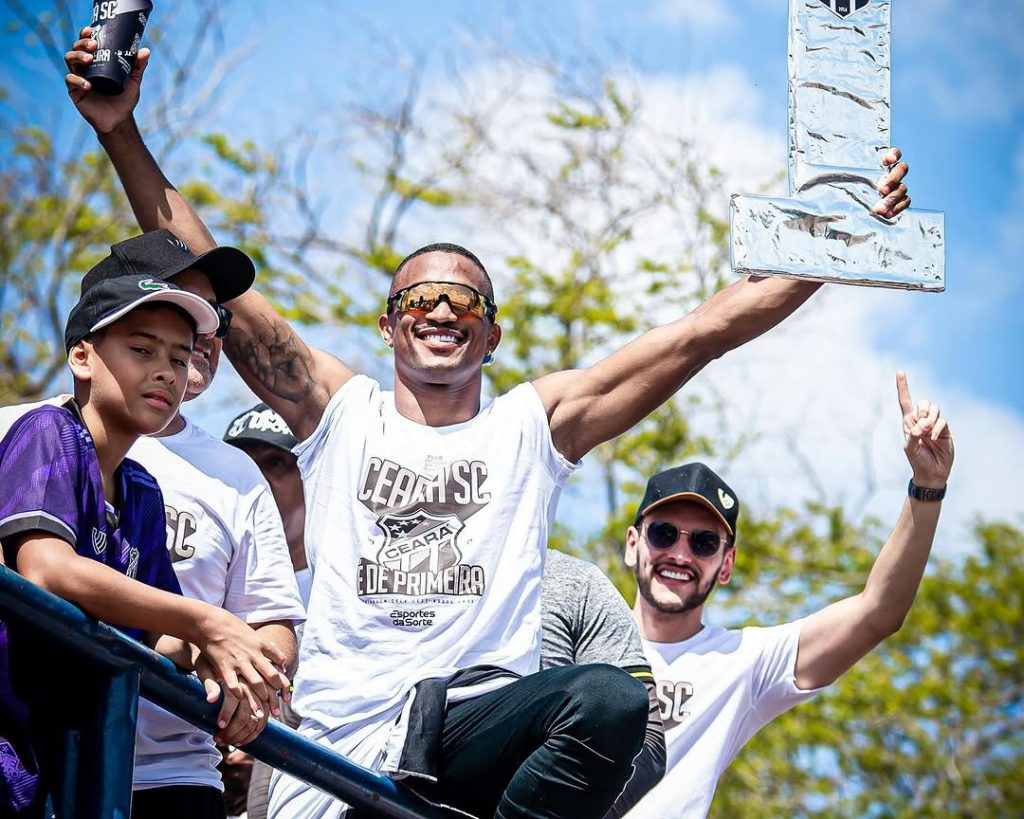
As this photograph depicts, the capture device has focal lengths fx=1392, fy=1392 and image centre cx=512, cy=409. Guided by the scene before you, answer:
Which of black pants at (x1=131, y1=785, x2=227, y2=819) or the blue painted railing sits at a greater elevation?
the blue painted railing

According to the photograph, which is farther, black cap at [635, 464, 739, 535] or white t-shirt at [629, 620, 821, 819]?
black cap at [635, 464, 739, 535]

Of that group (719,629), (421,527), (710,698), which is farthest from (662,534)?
(421,527)

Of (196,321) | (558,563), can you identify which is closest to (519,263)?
(558,563)

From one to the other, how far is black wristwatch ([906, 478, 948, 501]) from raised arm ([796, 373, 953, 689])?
0.01 m

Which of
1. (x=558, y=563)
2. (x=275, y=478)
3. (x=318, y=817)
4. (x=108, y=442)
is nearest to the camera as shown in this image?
(x=108, y=442)

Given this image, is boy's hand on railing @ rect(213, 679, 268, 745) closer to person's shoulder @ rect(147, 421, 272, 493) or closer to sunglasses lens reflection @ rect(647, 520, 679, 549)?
person's shoulder @ rect(147, 421, 272, 493)

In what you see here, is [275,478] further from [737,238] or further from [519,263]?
[519,263]

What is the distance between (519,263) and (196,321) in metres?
12.2

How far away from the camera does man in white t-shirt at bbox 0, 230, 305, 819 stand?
315 centimetres

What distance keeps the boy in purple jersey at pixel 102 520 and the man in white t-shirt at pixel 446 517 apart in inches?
22.1

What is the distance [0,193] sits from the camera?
1555 cm

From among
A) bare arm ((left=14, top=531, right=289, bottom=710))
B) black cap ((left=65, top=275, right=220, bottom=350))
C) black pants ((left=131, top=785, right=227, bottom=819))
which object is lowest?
black pants ((left=131, top=785, right=227, bottom=819))

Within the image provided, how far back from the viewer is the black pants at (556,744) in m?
2.90

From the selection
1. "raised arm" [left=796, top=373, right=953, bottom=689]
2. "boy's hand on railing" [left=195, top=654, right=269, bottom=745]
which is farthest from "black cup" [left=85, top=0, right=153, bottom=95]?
"raised arm" [left=796, top=373, right=953, bottom=689]
